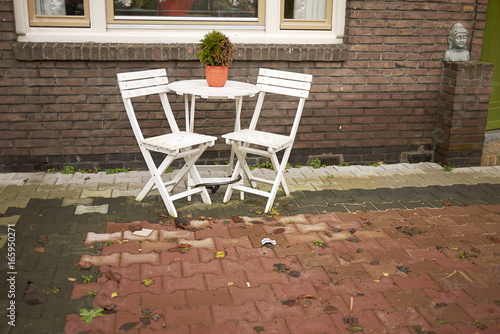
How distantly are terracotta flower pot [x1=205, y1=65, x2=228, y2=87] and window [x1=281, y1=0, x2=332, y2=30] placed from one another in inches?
55.3

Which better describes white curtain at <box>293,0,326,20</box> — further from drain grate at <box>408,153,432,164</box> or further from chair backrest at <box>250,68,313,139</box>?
drain grate at <box>408,153,432,164</box>

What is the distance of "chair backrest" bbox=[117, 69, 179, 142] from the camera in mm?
4705

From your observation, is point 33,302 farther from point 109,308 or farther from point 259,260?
point 259,260

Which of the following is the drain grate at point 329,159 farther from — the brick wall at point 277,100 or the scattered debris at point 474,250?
the scattered debris at point 474,250

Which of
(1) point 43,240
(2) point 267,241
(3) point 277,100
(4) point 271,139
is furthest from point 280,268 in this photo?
(3) point 277,100

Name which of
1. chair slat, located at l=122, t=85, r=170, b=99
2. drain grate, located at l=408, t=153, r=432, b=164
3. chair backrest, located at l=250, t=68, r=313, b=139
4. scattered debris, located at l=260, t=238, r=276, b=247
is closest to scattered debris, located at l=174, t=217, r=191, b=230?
scattered debris, located at l=260, t=238, r=276, b=247

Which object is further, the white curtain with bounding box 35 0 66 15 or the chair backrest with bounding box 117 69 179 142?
the white curtain with bounding box 35 0 66 15

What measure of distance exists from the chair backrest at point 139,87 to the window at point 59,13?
1.15 metres

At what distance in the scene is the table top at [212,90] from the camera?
15.4 ft

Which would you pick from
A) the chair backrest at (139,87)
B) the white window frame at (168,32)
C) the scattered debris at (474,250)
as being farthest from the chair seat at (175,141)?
the scattered debris at (474,250)

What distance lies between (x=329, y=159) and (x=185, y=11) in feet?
7.48

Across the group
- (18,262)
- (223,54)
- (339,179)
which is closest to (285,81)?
(223,54)

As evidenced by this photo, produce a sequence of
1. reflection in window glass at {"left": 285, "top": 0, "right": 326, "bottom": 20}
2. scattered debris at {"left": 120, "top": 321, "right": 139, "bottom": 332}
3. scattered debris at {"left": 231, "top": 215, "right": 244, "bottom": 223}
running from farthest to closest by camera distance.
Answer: reflection in window glass at {"left": 285, "top": 0, "right": 326, "bottom": 20} → scattered debris at {"left": 231, "top": 215, "right": 244, "bottom": 223} → scattered debris at {"left": 120, "top": 321, "right": 139, "bottom": 332}

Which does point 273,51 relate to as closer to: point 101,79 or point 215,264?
point 101,79
